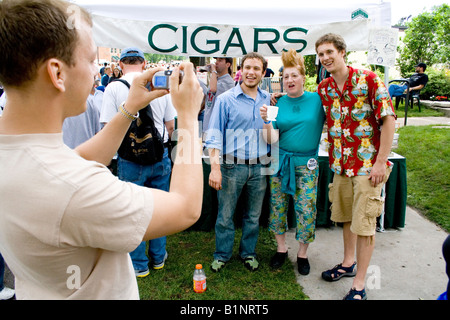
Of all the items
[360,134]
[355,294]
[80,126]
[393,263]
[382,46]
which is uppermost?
[382,46]

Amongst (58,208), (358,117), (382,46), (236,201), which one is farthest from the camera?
(382,46)

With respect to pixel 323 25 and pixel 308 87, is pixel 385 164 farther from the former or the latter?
pixel 308 87

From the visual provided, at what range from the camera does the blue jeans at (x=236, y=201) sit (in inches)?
125

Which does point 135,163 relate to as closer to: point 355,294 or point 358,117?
point 358,117

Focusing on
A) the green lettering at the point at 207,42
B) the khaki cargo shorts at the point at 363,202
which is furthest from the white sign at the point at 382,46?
the green lettering at the point at 207,42

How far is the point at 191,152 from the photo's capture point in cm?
85

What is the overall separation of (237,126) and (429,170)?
14.5 feet

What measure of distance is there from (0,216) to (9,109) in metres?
0.25

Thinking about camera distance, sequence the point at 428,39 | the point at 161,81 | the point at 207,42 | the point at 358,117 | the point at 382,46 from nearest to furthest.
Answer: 1. the point at 161,81
2. the point at 358,117
3. the point at 382,46
4. the point at 207,42
5. the point at 428,39

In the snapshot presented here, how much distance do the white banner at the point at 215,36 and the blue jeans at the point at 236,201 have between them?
1.50 metres

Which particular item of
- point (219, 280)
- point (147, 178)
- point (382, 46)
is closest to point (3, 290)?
point (147, 178)

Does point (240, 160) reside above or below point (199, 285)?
above

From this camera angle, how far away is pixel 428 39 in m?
16.8
